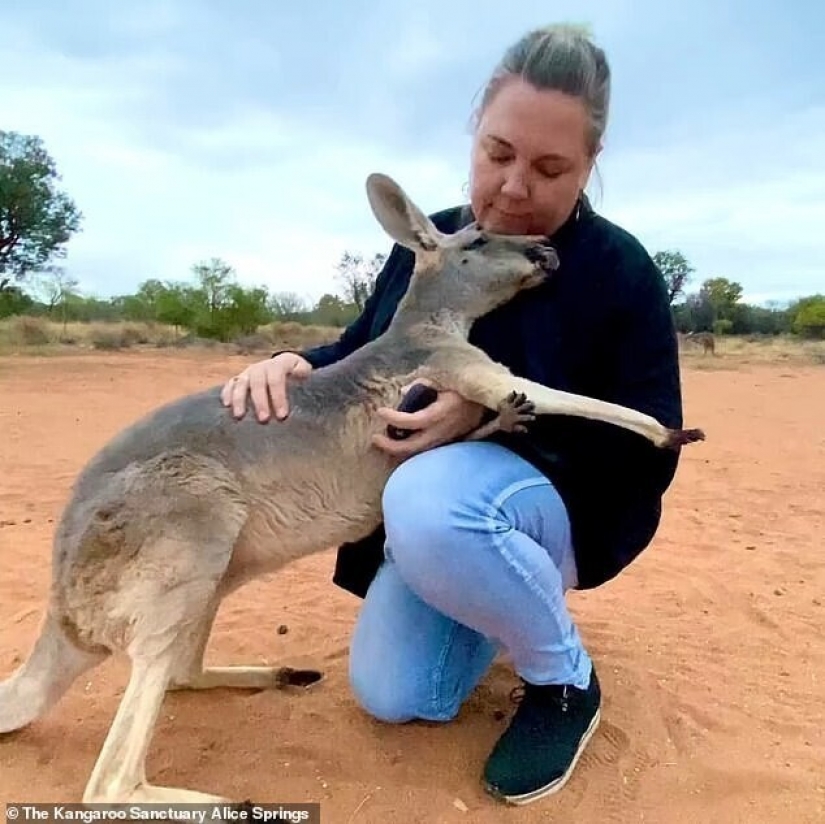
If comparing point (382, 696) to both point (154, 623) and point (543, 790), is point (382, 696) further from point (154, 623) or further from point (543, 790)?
point (154, 623)

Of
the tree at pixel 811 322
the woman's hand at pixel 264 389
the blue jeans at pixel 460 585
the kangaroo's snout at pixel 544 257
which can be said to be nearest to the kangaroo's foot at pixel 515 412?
the blue jeans at pixel 460 585

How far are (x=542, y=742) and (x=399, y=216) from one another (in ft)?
5.38

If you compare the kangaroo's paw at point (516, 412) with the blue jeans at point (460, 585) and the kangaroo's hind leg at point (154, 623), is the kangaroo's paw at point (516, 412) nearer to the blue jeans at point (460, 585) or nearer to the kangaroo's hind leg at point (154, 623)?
the blue jeans at point (460, 585)

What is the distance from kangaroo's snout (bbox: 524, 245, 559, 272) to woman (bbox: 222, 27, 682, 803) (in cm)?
7

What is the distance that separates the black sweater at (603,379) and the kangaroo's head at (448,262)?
0.51ft

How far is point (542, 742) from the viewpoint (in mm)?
2596

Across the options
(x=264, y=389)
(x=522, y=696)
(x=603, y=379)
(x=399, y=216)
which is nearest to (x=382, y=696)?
(x=522, y=696)

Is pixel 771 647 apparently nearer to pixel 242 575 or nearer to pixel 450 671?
pixel 450 671

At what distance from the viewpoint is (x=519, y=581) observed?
251 centimetres

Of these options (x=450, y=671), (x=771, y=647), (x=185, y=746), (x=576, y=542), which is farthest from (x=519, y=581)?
(x=771, y=647)

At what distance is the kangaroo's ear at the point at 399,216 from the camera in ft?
9.71

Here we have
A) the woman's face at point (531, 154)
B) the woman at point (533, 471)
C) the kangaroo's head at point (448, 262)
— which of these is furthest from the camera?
the kangaroo's head at point (448, 262)

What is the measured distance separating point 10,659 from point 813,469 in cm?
628

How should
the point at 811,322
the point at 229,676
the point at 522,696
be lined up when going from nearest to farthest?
the point at 522,696 → the point at 229,676 → the point at 811,322
